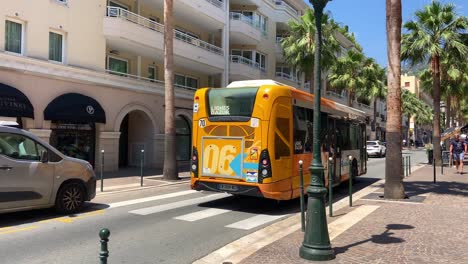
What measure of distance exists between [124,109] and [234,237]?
1566cm

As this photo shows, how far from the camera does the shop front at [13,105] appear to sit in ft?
53.5

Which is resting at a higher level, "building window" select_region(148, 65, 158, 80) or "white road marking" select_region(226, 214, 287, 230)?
"building window" select_region(148, 65, 158, 80)

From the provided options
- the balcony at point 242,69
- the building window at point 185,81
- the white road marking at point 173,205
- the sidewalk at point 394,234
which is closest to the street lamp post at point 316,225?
the sidewalk at point 394,234

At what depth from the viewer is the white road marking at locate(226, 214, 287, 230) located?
962cm

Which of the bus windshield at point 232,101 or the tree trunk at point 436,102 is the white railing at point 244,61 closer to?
the tree trunk at point 436,102

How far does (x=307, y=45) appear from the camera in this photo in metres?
31.3

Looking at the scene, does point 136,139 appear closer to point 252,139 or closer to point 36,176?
point 252,139

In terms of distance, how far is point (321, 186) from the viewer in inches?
265

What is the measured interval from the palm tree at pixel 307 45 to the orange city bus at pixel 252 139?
19.7 metres

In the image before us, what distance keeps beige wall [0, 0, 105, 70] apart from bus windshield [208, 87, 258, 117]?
10.0 m

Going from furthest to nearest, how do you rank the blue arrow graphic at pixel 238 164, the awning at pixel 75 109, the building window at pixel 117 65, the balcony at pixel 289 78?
the balcony at pixel 289 78
the building window at pixel 117 65
the awning at pixel 75 109
the blue arrow graphic at pixel 238 164

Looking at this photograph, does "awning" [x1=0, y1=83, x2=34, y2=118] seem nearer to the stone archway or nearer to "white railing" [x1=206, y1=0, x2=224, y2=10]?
the stone archway

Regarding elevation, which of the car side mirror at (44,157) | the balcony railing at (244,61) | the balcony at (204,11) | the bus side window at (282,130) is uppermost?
the balcony at (204,11)

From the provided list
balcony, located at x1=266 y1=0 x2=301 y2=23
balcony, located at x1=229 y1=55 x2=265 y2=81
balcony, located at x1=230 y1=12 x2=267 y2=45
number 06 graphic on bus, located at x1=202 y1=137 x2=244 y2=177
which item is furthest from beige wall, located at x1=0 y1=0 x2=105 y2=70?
balcony, located at x1=266 y1=0 x2=301 y2=23
